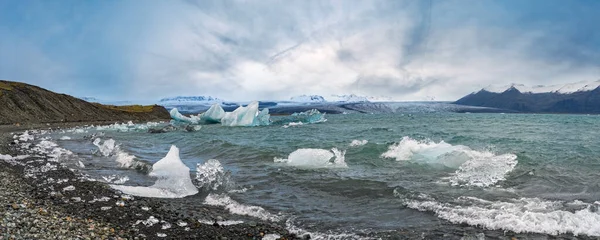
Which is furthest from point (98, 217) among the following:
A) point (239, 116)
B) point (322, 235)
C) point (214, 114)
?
point (214, 114)

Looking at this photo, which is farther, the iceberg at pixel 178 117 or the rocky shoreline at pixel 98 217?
the iceberg at pixel 178 117

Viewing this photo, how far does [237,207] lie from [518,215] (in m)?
5.59

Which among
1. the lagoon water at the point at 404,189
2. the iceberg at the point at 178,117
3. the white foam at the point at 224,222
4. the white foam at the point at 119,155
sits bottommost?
the lagoon water at the point at 404,189

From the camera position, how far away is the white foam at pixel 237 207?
7852mm

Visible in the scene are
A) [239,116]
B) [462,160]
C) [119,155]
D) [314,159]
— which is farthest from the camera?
[239,116]

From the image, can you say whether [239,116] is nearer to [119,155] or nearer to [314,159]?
[119,155]

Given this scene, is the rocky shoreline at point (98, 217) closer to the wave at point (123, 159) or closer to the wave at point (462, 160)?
the wave at point (123, 159)

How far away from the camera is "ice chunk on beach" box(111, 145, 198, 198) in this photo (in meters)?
9.70

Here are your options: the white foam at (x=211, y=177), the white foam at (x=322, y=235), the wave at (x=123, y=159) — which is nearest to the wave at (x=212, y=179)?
the white foam at (x=211, y=177)

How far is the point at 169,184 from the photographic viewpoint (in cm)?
1045

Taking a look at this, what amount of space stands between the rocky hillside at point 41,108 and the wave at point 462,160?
45455 millimetres

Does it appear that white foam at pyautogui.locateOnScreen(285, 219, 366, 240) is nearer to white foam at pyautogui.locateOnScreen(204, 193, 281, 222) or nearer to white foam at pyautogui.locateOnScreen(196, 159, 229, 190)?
white foam at pyautogui.locateOnScreen(204, 193, 281, 222)

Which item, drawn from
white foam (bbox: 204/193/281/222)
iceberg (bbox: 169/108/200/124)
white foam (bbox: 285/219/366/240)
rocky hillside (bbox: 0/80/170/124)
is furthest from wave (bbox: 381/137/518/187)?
rocky hillside (bbox: 0/80/170/124)

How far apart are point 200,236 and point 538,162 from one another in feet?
45.2
